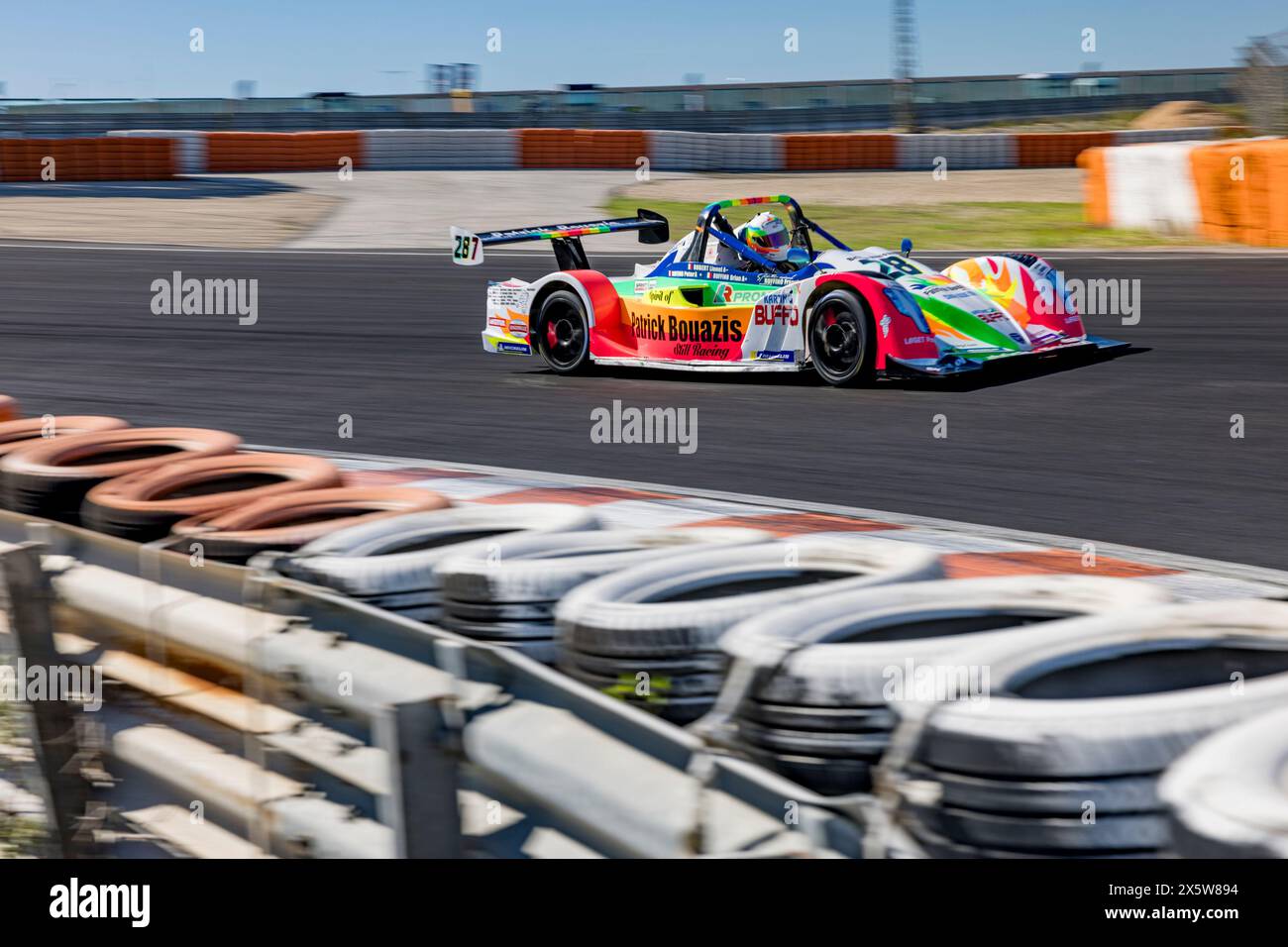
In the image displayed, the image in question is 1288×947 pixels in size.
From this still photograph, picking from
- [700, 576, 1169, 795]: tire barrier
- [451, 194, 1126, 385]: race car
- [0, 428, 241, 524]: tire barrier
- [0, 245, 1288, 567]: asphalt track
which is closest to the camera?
[700, 576, 1169, 795]: tire barrier

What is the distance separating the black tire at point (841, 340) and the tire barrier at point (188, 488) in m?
4.11

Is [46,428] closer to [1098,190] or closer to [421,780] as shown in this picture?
[421,780]

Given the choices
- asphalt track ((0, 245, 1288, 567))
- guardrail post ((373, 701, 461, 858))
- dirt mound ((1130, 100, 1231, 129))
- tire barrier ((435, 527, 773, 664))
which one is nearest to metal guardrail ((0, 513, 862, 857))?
guardrail post ((373, 701, 461, 858))

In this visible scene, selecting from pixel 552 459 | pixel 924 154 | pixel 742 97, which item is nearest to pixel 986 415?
pixel 552 459

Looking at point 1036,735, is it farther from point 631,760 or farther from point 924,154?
point 924,154

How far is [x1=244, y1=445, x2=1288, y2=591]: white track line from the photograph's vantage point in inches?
177

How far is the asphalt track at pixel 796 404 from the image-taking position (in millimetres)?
5711

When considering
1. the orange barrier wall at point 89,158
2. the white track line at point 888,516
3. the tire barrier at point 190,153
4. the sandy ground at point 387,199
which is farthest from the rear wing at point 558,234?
the tire barrier at point 190,153

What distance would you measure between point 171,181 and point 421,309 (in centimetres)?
1407

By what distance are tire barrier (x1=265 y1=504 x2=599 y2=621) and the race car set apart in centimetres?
450

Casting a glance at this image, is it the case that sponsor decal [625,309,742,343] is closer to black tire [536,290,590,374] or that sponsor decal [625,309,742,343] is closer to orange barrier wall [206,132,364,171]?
black tire [536,290,590,374]

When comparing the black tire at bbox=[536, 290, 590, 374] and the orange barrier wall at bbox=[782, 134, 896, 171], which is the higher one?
the orange barrier wall at bbox=[782, 134, 896, 171]

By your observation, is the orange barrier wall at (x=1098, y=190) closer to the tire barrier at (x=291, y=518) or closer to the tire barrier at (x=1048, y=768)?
the tire barrier at (x=291, y=518)
